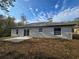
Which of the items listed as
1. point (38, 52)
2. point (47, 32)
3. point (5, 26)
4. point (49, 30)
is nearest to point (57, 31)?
point (49, 30)

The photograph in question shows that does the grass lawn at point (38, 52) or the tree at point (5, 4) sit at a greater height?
the tree at point (5, 4)

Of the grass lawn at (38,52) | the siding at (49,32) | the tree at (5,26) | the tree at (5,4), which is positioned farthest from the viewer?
the tree at (5,26)

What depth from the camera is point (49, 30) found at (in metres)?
22.9

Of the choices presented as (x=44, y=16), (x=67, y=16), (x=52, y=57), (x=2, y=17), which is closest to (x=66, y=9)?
(x=67, y=16)

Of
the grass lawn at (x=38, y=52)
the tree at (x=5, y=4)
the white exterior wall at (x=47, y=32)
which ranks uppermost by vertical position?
the tree at (x=5, y=4)

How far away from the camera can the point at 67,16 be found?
53.6 m

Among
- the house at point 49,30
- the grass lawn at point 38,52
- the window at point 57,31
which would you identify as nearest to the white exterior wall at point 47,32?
the house at point 49,30

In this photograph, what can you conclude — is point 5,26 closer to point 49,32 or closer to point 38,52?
point 49,32

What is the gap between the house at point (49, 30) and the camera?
70.8ft

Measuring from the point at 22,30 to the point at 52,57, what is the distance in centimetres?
1812

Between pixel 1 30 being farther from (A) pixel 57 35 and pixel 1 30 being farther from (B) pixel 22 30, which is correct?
(A) pixel 57 35

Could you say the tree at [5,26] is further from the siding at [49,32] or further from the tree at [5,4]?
the tree at [5,4]

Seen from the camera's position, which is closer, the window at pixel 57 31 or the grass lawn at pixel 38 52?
the grass lawn at pixel 38 52

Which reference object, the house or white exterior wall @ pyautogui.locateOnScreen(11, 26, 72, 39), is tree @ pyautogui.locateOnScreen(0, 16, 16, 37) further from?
white exterior wall @ pyautogui.locateOnScreen(11, 26, 72, 39)
